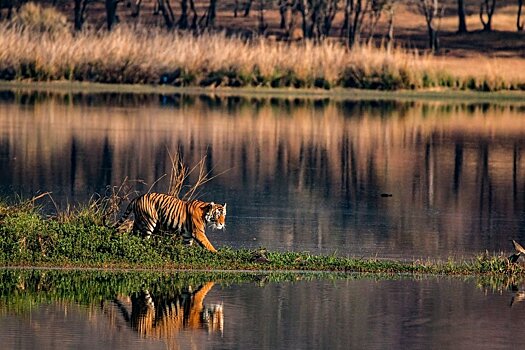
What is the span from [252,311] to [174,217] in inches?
90.6

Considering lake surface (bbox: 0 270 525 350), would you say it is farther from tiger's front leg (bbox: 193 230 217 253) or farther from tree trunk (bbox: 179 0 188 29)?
tree trunk (bbox: 179 0 188 29)

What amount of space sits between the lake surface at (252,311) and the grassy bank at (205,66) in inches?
1291

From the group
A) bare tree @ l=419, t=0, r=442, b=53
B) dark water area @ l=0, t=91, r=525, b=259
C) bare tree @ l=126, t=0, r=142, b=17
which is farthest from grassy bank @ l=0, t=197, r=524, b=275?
bare tree @ l=126, t=0, r=142, b=17

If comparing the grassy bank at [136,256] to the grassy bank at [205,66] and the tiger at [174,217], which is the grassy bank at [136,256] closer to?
the tiger at [174,217]

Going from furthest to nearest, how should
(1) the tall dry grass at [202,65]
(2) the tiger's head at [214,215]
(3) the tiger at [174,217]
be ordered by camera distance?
(1) the tall dry grass at [202,65], (3) the tiger at [174,217], (2) the tiger's head at [214,215]

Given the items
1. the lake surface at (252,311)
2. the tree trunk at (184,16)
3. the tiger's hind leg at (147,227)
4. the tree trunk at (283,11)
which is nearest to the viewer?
the lake surface at (252,311)

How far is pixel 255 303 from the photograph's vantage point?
39.9 ft

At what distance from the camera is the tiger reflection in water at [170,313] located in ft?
36.6

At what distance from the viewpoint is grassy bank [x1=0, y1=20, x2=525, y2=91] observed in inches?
1789

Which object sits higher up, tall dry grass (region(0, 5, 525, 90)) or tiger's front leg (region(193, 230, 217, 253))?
tiger's front leg (region(193, 230, 217, 253))

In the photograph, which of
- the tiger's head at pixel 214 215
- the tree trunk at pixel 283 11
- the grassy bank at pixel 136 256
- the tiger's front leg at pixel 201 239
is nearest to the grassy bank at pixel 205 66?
the tree trunk at pixel 283 11

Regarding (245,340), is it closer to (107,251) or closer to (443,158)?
(107,251)

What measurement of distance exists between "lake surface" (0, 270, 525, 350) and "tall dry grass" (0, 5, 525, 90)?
32795 mm

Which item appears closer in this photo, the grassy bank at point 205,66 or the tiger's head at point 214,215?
the tiger's head at point 214,215
